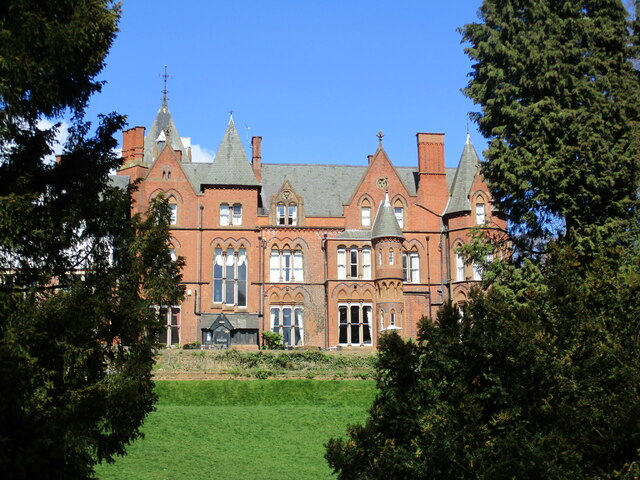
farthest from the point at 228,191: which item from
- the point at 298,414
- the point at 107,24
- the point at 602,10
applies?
the point at 107,24

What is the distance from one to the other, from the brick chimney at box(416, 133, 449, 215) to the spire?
1049cm

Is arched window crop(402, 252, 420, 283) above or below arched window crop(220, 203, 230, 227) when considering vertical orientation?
below

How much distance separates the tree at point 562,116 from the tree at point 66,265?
11.8 meters

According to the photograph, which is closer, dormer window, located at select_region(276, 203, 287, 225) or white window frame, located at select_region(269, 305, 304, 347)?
white window frame, located at select_region(269, 305, 304, 347)

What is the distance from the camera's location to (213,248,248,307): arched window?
45.0m

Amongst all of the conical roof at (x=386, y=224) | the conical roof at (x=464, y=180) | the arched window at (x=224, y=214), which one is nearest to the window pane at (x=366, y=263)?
the conical roof at (x=386, y=224)

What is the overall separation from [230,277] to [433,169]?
14290mm

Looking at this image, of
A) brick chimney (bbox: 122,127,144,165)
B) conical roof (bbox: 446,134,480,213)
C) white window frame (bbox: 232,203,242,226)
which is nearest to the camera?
white window frame (bbox: 232,203,242,226)

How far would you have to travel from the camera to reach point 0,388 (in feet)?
34.8

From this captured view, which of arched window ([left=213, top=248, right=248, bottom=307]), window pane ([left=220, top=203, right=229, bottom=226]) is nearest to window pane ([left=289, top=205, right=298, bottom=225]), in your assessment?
arched window ([left=213, top=248, right=248, bottom=307])

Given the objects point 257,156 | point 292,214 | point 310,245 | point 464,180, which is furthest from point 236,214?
point 464,180

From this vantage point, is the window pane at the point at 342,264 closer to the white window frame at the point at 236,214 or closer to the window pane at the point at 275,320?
the window pane at the point at 275,320

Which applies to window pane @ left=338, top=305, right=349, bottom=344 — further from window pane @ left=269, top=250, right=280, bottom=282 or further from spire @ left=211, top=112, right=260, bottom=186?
spire @ left=211, top=112, right=260, bottom=186

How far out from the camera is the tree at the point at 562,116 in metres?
22.3
